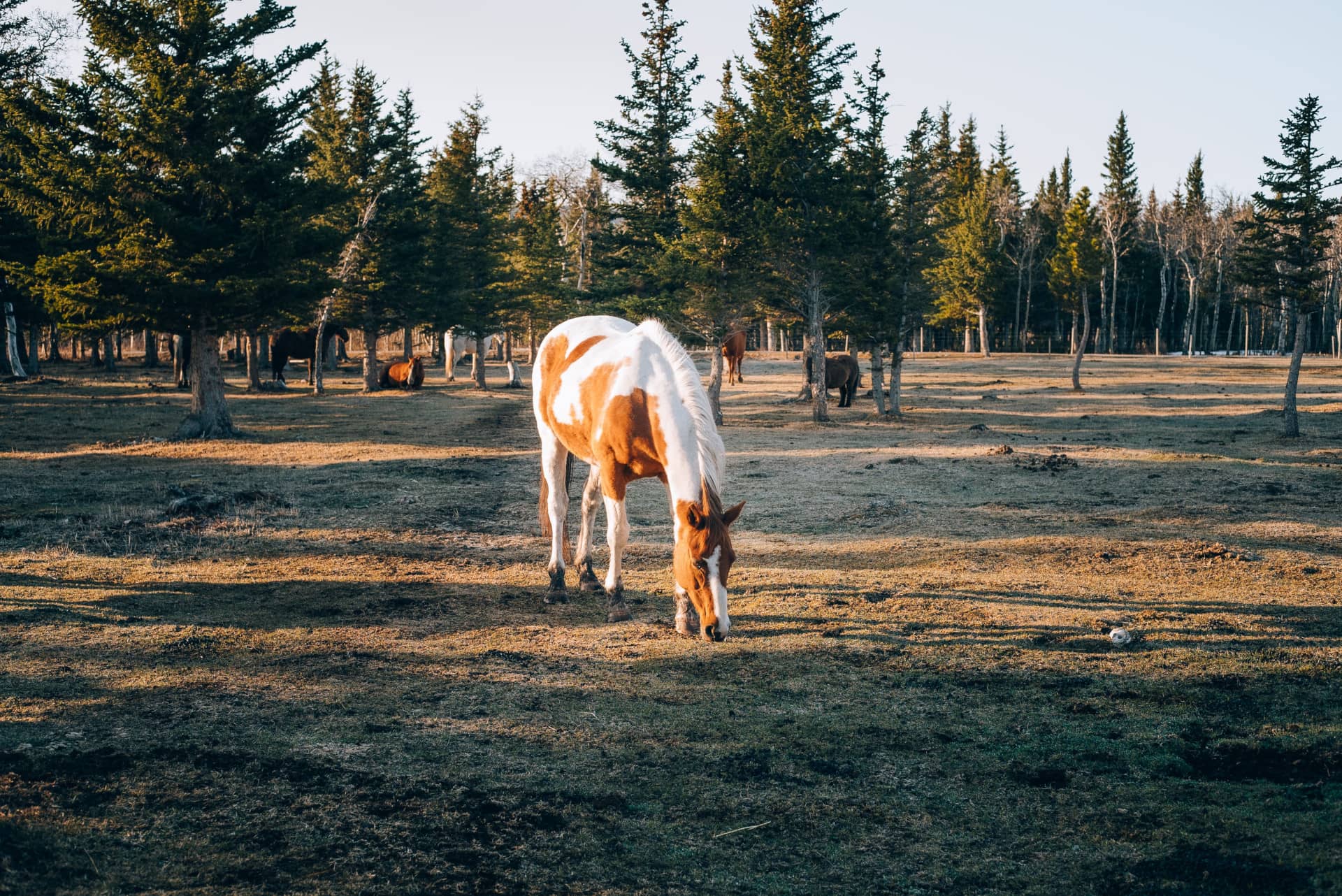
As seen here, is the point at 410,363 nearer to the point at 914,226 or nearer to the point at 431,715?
the point at 914,226

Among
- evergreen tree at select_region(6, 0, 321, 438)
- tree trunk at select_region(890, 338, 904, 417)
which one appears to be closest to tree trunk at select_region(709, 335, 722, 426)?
tree trunk at select_region(890, 338, 904, 417)

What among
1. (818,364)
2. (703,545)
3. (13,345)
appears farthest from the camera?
(13,345)

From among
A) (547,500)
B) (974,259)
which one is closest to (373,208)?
(547,500)

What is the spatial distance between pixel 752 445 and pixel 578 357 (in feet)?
44.8

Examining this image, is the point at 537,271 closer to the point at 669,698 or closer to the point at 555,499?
the point at 555,499

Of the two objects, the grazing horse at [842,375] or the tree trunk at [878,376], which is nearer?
the tree trunk at [878,376]

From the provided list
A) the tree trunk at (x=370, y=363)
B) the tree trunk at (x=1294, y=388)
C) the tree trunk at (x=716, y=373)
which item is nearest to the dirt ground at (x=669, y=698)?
the tree trunk at (x=1294, y=388)

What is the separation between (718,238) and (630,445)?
64.0 feet

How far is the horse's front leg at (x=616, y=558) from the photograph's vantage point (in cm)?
870

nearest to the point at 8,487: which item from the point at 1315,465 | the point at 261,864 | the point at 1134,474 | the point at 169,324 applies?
the point at 169,324

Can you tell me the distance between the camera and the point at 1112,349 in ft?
248

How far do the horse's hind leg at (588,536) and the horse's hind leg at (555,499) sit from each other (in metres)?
0.23

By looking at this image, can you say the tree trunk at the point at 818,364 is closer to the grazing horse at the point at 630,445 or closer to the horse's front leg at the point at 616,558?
the grazing horse at the point at 630,445

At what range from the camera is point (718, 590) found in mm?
7422
